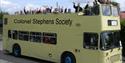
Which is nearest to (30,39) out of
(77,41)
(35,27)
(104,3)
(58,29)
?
(35,27)

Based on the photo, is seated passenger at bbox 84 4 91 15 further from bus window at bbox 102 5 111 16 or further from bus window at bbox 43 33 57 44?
bus window at bbox 43 33 57 44

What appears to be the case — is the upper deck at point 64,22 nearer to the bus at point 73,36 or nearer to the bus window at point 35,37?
the bus at point 73,36

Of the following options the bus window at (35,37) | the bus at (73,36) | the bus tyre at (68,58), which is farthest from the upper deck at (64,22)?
the bus tyre at (68,58)

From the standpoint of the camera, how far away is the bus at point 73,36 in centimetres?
1431

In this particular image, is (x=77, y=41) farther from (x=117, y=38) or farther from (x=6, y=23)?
(x=6, y=23)

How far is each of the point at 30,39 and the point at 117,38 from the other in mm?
5656

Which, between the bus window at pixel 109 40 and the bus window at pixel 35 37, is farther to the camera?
the bus window at pixel 35 37

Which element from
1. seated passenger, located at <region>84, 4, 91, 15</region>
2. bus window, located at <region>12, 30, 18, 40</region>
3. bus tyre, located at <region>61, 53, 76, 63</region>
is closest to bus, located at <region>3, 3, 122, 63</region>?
bus tyre, located at <region>61, 53, 76, 63</region>

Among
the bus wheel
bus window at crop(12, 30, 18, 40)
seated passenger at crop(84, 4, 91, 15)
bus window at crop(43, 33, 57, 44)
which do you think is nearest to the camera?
seated passenger at crop(84, 4, 91, 15)

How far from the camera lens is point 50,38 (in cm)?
1702

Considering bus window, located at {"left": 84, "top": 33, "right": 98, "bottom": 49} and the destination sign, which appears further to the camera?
the destination sign

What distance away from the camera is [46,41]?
17.3 meters

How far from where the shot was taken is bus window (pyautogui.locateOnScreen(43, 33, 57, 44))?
16.7 meters

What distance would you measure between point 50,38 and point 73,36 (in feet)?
6.48
